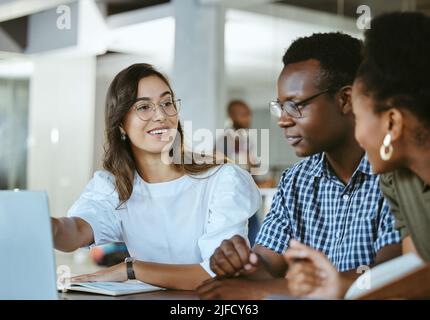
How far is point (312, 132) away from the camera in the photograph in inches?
89.1

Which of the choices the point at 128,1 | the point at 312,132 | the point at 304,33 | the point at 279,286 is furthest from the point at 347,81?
the point at 128,1

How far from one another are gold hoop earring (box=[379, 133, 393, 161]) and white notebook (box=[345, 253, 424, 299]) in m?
0.27

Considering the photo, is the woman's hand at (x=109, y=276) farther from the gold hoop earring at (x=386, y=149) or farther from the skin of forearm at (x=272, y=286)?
the gold hoop earring at (x=386, y=149)


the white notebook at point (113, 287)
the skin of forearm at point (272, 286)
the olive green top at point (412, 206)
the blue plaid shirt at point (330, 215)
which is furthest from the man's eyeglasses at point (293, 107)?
the white notebook at point (113, 287)

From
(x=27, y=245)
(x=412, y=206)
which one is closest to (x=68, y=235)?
(x=27, y=245)

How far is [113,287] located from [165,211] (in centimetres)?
53

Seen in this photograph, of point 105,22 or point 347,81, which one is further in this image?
point 105,22

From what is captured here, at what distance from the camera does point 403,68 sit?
1920mm

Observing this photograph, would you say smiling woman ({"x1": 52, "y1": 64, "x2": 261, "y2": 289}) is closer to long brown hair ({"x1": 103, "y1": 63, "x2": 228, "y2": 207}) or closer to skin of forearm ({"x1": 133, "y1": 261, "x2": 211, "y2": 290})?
long brown hair ({"x1": 103, "y1": 63, "x2": 228, "y2": 207})

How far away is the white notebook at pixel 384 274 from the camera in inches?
69.1

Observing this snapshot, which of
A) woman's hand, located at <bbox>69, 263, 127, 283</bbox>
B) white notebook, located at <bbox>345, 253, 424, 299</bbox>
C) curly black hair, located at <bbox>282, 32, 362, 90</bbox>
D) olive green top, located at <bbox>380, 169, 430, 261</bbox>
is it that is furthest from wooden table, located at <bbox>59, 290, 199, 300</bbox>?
curly black hair, located at <bbox>282, 32, 362, 90</bbox>

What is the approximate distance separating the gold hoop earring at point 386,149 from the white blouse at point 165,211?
25.5 inches

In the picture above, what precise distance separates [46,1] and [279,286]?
1.67m
